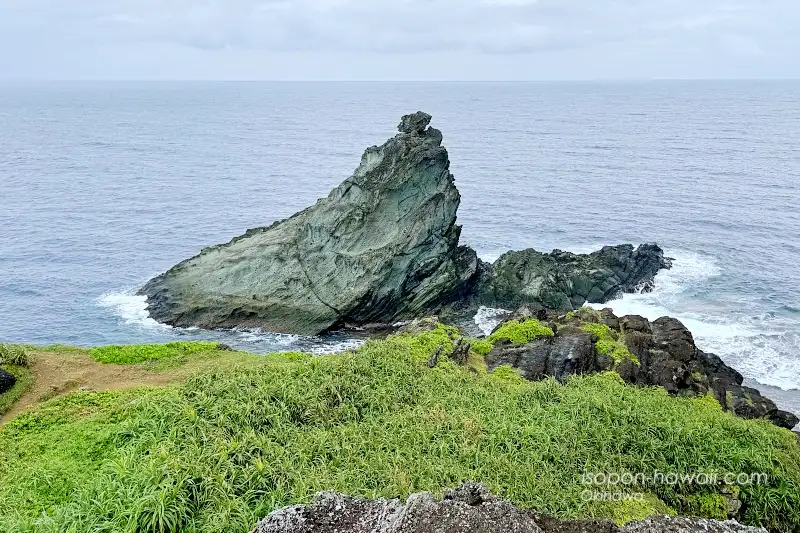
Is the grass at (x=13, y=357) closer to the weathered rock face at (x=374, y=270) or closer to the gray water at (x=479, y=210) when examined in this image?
the gray water at (x=479, y=210)

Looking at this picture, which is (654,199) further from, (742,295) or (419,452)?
(419,452)

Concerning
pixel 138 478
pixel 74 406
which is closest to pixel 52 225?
pixel 74 406

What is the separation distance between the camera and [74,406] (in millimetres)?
20938

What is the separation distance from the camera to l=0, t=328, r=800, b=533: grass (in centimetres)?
1322

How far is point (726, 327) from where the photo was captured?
141ft

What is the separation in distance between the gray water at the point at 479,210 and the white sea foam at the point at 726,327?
16 cm

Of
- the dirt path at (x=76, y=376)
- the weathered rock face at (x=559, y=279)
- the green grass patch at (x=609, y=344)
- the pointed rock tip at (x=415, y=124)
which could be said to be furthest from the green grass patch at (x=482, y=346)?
the pointed rock tip at (x=415, y=124)

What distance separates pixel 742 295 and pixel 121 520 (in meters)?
48.8

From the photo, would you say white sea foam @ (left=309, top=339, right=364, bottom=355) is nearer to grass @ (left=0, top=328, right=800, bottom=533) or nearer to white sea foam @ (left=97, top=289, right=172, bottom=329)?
white sea foam @ (left=97, top=289, right=172, bottom=329)

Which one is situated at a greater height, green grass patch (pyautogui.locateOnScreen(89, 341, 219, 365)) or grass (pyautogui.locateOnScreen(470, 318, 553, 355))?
grass (pyautogui.locateOnScreen(470, 318, 553, 355))

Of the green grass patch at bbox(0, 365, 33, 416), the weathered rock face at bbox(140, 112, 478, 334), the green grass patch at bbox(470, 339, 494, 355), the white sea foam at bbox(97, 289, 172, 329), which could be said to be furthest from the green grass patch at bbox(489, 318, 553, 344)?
the white sea foam at bbox(97, 289, 172, 329)

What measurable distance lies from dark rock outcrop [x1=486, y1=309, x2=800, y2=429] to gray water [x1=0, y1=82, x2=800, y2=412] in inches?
330

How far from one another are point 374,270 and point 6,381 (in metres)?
24.6

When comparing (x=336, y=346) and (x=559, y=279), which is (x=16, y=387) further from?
(x=559, y=279)
